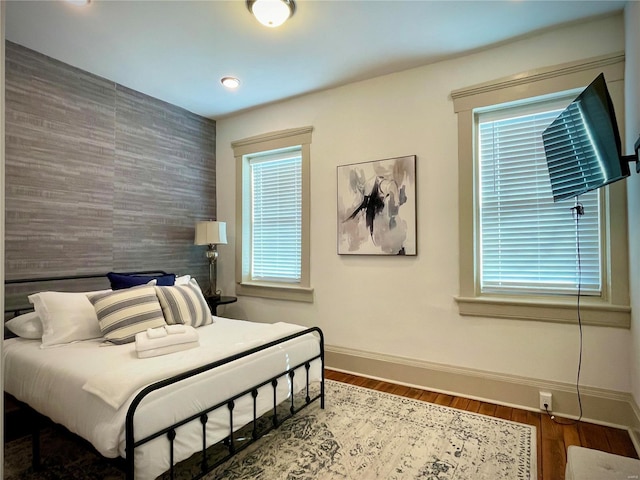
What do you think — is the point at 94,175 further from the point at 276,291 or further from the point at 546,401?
the point at 546,401

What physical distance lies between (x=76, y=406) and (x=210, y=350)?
67cm

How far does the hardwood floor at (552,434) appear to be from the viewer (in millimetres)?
2008

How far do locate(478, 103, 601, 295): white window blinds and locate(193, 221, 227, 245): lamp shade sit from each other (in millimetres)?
2572

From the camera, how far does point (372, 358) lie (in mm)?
3273

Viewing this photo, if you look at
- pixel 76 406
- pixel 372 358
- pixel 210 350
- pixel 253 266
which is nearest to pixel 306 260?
pixel 253 266

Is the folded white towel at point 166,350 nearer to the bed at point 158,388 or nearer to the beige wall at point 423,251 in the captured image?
the bed at point 158,388

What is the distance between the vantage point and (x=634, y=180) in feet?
7.04

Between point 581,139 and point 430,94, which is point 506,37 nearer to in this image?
point 430,94

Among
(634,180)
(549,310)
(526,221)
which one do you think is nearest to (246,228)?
(526,221)

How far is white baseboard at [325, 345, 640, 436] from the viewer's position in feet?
7.73

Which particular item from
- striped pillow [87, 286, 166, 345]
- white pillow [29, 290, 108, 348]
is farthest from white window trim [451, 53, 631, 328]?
white pillow [29, 290, 108, 348]

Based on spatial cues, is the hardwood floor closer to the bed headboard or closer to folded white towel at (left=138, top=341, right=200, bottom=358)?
folded white towel at (left=138, top=341, right=200, bottom=358)

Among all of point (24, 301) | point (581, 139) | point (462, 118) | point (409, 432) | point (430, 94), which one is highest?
point (430, 94)

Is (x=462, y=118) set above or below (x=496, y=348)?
above
